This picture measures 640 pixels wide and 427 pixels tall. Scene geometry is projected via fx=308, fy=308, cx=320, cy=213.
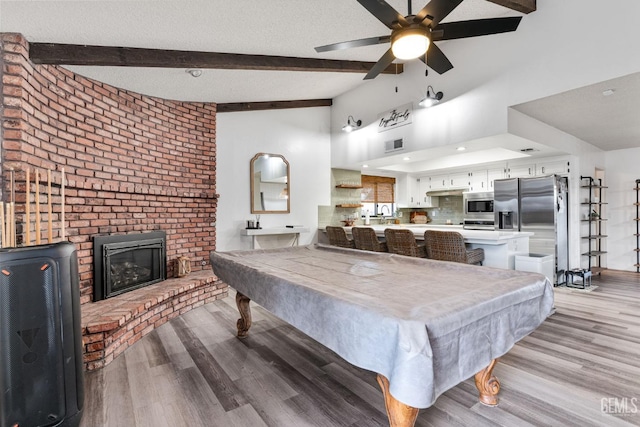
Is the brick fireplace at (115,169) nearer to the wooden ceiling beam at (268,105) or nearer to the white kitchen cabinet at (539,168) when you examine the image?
the wooden ceiling beam at (268,105)

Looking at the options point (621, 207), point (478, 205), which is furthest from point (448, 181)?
point (621, 207)

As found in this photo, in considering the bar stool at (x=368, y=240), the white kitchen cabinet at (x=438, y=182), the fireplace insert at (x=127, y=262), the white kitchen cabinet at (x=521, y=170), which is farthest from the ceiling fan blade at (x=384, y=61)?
the white kitchen cabinet at (x=438, y=182)

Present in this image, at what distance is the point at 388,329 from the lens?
1089 mm

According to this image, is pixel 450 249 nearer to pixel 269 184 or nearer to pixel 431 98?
pixel 431 98

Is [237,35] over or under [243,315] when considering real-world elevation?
over

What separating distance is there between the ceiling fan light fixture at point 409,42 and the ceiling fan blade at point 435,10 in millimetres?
70

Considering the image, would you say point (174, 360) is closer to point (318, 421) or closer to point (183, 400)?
point (183, 400)

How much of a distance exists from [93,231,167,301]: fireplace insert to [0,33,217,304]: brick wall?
0.30ft

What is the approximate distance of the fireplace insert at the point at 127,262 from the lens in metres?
3.08

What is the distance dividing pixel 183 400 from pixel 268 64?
328 cm

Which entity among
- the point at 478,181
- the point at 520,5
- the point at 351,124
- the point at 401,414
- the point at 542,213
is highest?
the point at 520,5

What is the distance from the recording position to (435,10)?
2.02 meters

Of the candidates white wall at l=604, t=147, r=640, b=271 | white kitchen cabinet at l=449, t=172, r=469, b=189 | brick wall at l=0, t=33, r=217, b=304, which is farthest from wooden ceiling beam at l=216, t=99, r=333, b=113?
white wall at l=604, t=147, r=640, b=271

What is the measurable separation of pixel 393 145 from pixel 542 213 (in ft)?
8.66
